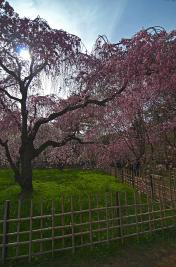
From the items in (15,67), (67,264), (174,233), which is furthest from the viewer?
(15,67)

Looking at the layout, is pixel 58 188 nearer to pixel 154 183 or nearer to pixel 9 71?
pixel 154 183

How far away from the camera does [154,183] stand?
15.9 meters

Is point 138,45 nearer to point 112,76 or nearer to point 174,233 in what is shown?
point 112,76

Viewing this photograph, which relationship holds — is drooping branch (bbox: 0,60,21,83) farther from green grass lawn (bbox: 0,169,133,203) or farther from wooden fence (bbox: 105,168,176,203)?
wooden fence (bbox: 105,168,176,203)

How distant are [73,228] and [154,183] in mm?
9242

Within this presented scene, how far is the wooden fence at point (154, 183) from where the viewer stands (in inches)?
493

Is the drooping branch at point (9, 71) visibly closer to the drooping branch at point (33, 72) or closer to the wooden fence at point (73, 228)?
the drooping branch at point (33, 72)

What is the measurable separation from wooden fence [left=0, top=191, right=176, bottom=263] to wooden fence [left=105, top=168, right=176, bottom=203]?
1082 millimetres

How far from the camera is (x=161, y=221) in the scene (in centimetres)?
935

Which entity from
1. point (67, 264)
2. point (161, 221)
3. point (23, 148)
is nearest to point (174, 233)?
point (161, 221)

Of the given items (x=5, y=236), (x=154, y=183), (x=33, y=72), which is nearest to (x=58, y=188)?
(x=154, y=183)

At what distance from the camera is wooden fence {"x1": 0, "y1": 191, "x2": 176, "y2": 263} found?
687 centimetres

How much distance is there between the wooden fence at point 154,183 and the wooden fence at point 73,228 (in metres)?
1.08

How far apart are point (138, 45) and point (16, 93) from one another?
6.61 m
